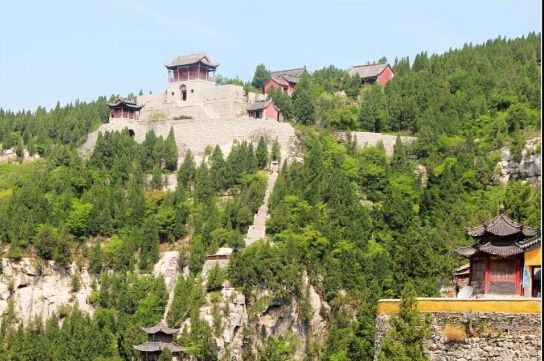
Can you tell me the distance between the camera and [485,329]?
30.3 m

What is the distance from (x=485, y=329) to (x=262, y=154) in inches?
1565

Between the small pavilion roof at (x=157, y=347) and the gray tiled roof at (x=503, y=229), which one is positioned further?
the small pavilion roof at (x=157, y=347)

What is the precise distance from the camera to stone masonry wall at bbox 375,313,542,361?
2967 cm

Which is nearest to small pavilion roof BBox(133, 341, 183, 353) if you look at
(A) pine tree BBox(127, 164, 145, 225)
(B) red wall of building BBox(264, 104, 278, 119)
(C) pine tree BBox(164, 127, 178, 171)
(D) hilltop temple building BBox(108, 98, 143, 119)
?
(A) pine tree BBox(127, 164, 145, 225)

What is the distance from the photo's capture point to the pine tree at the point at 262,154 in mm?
69188

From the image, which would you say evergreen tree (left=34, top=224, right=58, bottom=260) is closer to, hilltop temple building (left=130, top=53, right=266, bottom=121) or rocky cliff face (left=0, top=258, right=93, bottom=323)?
rocky cliff face (left=0, top=258, right=93, bottom=323)

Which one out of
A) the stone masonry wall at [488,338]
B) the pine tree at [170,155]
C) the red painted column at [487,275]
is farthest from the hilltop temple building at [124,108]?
the stone masonry wall at [488,338]

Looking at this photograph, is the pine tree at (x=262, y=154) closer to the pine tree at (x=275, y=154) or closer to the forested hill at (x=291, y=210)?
the forested hill at (x=291, y=210)

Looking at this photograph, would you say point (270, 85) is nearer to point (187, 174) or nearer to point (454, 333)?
point (187, 174)

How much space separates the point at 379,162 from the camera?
2724 inches

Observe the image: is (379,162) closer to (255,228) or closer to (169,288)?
(255,228)

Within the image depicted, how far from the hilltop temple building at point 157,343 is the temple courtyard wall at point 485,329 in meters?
21.9

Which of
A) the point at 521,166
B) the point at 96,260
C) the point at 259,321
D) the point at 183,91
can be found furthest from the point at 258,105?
the point at 259,321

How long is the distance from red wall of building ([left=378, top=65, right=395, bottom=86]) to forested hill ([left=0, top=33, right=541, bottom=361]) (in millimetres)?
2757
